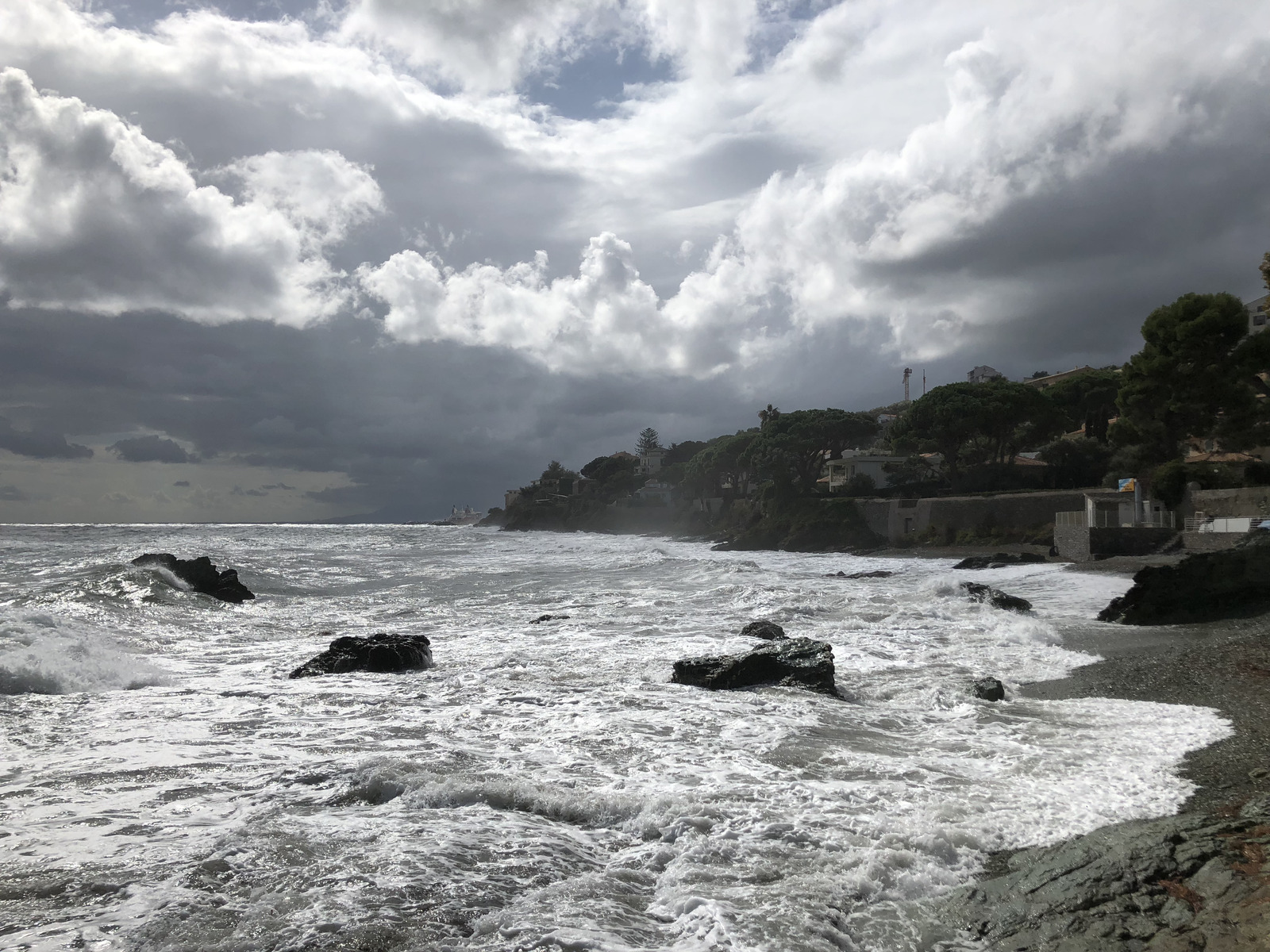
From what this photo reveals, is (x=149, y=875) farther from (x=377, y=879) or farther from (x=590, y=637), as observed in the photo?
(x=590, y=637)

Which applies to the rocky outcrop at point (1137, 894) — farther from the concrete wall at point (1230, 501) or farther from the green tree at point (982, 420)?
the green tree at point (982, 420)

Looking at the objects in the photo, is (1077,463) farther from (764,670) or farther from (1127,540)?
(764,670)

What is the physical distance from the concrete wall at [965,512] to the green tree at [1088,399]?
1585 centimetres

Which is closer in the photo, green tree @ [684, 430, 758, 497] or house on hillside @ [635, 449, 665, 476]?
green tree @ [684, 430, 758, 497]

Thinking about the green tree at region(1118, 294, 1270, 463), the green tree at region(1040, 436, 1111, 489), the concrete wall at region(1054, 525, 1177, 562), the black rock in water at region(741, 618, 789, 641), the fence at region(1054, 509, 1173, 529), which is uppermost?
the green tree at region(1118, 294, 1270, 463)

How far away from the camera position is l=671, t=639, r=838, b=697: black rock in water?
10.4 metres

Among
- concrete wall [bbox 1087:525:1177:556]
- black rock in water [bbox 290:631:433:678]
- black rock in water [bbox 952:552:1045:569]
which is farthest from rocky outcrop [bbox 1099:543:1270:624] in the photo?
black rock in water [bbox 952:552:1045:569]

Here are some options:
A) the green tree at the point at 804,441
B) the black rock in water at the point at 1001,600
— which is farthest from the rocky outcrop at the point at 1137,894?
the green tree at the point at 804,441

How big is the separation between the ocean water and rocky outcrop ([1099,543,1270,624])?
9.03 feet

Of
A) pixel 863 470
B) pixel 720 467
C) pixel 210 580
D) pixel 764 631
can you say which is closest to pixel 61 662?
pixel 764 631

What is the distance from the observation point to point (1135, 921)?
12.8 ft

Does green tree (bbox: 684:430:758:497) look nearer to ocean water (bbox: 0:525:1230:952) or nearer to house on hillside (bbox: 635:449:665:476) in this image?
house on hillside (bbox: 635:449:665:476)

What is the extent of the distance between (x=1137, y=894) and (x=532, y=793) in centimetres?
398

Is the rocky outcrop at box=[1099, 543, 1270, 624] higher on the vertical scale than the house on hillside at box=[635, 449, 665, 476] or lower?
lower
